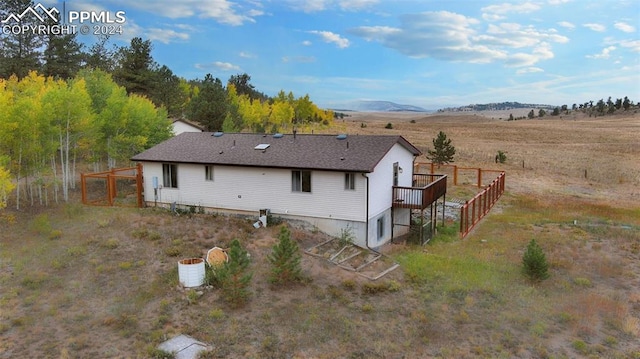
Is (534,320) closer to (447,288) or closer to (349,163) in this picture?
(447,288)

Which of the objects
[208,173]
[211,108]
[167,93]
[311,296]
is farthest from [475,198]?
[167,93]

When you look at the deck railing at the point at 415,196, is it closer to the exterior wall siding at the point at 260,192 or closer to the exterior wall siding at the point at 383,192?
the exterior wall siding at the point at 383,192

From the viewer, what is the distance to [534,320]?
472 inches

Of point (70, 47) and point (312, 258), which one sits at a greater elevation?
point (70, 47)

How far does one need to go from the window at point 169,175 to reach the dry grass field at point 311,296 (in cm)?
151

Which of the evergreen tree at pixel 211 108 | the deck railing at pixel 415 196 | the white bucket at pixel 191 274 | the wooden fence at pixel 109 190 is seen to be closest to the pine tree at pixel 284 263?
the white bucket at pixel 191 274

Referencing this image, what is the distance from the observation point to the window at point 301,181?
18.1 m

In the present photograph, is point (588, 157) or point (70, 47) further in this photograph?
point (588, 157)

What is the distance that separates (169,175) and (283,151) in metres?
5.40

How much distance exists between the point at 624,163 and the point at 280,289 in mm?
47874

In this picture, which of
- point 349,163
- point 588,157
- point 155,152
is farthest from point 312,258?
point 588,157

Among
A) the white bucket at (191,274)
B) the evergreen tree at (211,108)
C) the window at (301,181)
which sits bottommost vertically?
the white bucket at (191,274)

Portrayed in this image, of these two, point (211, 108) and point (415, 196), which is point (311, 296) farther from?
point (211, 108)

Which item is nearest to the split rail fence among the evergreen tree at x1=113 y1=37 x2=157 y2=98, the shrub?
the shrub
